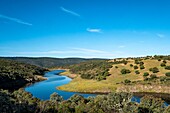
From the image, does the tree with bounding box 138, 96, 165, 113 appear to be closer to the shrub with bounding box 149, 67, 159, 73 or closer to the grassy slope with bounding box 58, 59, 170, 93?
the grassy slope with bounding box 58, 59, 170, 93

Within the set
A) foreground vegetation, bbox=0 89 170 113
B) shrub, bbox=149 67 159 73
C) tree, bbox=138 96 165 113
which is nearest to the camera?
foreground vegetation, bbox=0 89 170 113

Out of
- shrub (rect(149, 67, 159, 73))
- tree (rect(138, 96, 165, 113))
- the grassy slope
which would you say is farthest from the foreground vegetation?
shrub (rect(149, 67, 159, 73))

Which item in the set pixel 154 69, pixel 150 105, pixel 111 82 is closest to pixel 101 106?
pixel 150 105

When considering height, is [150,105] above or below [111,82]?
above

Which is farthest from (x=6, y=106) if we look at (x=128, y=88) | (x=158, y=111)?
(x=128, y=88)

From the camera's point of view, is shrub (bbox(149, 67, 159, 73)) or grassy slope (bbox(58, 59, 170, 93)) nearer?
grassy slope (bbox(58, 59, 170, 93))

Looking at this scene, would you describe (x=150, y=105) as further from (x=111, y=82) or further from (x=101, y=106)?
(x=111, y=82)

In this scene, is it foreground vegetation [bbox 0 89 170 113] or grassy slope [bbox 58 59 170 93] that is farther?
grassy slope [bbox 58 59 170 93]

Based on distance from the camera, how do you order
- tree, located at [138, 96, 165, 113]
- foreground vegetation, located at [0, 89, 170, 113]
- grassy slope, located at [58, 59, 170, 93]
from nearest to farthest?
foreground vegetation, located at [0, 89, 170, 113]
tree, located at [138, 96, 165, 113]
grassy slope, located at [58, 59, 170, 93]

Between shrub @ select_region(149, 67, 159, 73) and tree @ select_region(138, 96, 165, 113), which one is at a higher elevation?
shrub @ select_region(149, 67, 159, 73)

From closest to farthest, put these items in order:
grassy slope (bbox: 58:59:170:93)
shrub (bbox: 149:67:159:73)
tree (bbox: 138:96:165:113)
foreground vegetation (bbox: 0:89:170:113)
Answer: foreground vegetation (bbox: 0:89:170:113) < tree (bbox: 138:96:165:113) < grassy slope (bbox: 58:59:170:93) < shrub (bbox: 149:67:159:73)

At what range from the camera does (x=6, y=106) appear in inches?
1494

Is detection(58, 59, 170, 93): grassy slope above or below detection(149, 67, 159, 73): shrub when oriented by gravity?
below

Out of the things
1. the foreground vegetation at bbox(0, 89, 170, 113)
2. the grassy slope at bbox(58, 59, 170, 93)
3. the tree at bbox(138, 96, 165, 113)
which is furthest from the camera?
the grassy slope at bbox(58, 59, 170, 93)
